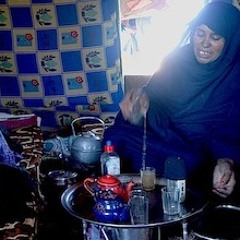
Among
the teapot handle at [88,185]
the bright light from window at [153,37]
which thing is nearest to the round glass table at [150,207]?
the teapot handle at [88,185]

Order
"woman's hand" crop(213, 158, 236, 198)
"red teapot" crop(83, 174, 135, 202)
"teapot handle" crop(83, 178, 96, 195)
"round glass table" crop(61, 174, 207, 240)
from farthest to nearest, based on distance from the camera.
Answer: "woman's hand" crop(213, 158, 236, 198) → "teapot handle" crop(83, 178, 96, 195) → "red teapot" crop(83, 174, 135, 202) → "round glass table" crop(61, 174, 207, 240)

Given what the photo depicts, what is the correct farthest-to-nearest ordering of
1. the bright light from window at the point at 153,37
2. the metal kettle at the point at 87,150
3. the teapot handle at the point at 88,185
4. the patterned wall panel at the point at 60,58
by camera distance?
the bright light from window at the point at 153,37, the patterned wall panel at the point at 60,58, the metal kettle at the point at 87,150, the teapot handle at the point at 88,185

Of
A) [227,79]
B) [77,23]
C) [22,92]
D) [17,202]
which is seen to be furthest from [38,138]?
[227,79]

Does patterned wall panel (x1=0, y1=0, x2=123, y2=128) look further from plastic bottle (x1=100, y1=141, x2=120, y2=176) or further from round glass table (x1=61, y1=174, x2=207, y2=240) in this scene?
round glass table (x1=61, y1=174, x2=207, y2=240)

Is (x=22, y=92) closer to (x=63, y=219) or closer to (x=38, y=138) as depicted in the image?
(x=38, y=138)

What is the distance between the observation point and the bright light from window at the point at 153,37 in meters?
3.81

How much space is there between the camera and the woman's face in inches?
94.7

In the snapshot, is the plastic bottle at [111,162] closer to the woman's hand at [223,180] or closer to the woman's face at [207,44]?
the woman's hand at [223,180]

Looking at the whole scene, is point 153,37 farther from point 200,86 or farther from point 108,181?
point 108,181

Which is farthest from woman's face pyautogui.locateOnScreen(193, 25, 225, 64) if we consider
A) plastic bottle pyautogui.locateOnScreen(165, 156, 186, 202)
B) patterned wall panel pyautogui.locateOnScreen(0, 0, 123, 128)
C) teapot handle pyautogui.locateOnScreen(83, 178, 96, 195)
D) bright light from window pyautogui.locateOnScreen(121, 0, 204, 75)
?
bright light from window pyautogui.locateOnScreen(121, 0, 204, 75)

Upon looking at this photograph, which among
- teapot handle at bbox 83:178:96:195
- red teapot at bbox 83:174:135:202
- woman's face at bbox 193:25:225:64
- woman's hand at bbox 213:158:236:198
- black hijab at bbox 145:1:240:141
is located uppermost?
woman's face at bbox 193:25:225:64

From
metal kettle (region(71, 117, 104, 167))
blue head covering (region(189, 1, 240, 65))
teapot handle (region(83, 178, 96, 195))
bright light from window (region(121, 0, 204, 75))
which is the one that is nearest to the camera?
teapot handle (region(83, 178, 96, 195))

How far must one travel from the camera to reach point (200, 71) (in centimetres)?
253

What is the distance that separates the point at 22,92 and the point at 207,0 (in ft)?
4.99
